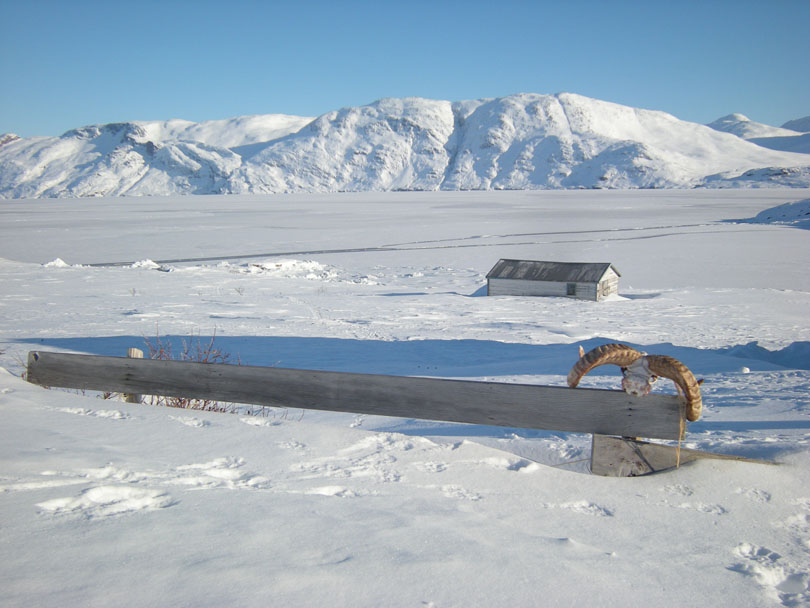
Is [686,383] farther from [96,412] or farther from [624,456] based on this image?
[96,412]

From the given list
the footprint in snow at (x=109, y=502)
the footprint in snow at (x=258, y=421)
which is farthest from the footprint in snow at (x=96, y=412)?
the footprint in snow at (x=109, y=502)

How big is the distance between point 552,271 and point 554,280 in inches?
20.6

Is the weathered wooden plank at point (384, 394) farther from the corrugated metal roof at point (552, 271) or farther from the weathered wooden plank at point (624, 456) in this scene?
the corrugated metal roof at point (552, 271)

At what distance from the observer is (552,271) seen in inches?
863

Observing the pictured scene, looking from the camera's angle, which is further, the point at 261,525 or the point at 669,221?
the point at 669,221

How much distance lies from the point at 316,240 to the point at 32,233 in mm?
24009

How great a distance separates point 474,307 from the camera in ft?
59.9

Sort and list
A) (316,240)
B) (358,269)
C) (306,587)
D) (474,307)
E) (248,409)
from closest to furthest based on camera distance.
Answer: (306,587) < (248,409) < (474,307) < (358,269) < (316,240)

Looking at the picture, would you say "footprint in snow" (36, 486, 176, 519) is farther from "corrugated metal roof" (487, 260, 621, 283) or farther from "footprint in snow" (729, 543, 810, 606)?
"corrugated metal roof" (487, 260, 621, 283)

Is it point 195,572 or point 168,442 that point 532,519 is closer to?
point 195,572

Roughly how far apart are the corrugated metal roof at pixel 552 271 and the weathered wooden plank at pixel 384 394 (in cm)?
1734

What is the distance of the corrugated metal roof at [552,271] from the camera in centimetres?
2091

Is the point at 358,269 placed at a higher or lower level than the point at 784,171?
lower

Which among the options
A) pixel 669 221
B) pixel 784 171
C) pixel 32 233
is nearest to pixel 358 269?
pixel 32 233
